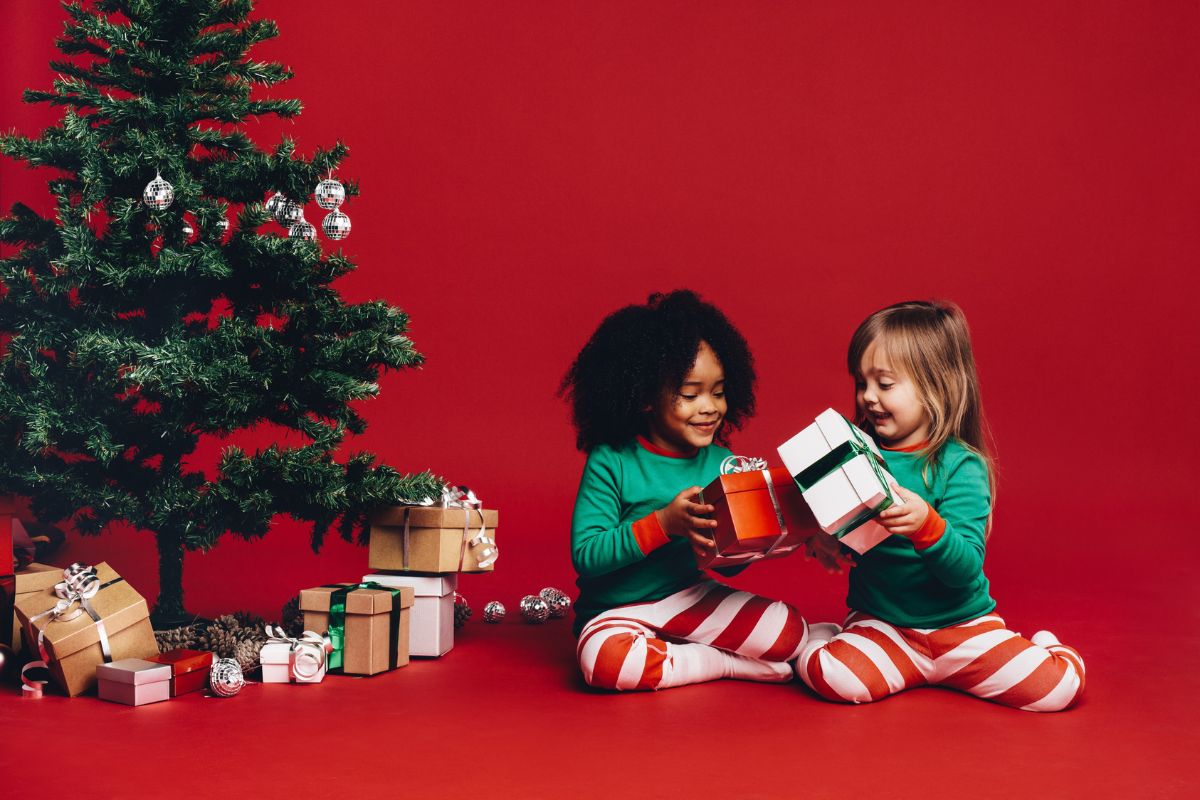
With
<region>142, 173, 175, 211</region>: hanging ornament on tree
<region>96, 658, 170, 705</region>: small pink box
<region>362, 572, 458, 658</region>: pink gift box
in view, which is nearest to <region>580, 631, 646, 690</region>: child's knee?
<region>362, 572, 458, 658</region>: pink gift box

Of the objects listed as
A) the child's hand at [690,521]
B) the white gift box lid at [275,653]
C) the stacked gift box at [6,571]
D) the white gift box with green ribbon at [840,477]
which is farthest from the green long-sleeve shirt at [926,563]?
the stacked gift box at [6,571]

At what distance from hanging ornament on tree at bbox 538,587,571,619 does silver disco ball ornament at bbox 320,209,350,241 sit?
127cm

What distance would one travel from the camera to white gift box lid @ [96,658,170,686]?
2.58 m

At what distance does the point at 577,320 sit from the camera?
5.26m

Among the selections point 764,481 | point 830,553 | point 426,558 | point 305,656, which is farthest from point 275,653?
point 830,553

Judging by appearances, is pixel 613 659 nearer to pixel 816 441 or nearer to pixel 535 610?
pixel 816 441

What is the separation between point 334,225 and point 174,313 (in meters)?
0.47

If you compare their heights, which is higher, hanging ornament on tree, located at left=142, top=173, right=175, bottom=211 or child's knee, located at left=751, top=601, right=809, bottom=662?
hanging ornament on tree, located at left=142, top=173, right=175, bottom=211

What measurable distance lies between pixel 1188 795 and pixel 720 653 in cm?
111

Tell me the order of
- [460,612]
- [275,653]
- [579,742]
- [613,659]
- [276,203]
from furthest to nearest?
[460,612], [276,203], [275,653], [613,659], [579,742]

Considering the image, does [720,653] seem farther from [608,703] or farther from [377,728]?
[377,728]

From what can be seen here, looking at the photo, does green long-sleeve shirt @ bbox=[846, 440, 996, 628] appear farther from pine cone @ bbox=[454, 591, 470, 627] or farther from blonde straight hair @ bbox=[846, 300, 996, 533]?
pine cone @ bbox=[454, 591, 470, 627]

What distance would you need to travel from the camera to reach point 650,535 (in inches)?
108

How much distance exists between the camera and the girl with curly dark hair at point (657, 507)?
109 inches
